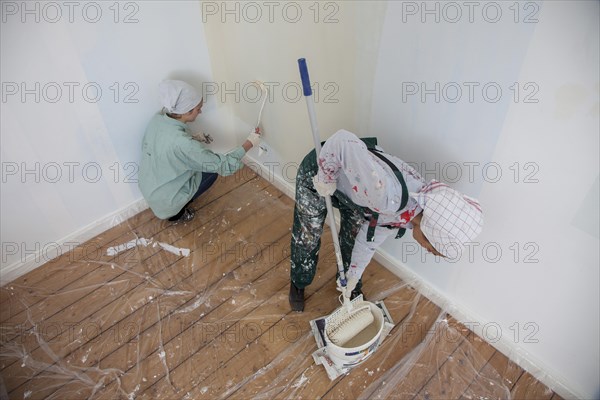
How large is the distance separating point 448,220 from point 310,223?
1.76 feet

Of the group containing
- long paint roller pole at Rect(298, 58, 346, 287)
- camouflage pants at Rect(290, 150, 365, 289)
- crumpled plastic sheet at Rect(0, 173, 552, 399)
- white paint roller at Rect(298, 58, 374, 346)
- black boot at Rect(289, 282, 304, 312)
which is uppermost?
long paint roller pole at Rect(298, 58, 346, 287)

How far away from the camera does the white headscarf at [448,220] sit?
3.96 ft

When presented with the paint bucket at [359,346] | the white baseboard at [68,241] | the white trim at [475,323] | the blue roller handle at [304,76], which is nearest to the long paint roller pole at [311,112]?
the blue roller handle at [304,76]

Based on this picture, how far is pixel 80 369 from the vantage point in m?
1.69

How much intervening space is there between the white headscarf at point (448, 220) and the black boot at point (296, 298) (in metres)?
0.73

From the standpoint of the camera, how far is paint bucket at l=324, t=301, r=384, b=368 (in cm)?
153

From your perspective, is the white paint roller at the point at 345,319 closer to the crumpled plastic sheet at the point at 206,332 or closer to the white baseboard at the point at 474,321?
the crumpled plastic sheet at the point at 206,332

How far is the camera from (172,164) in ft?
6.61

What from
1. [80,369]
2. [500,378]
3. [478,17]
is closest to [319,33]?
[478,17]

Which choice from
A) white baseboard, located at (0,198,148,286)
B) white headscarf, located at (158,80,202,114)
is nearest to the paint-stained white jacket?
white headscarf, located at (158,80,202,114)

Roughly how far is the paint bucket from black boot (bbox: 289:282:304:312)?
0.25 metres

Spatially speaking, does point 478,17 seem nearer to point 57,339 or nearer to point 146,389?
point 146,389

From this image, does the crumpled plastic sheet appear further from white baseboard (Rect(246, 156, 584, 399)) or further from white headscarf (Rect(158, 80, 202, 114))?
white headscarf (Rect(158, 80, 202, 114))

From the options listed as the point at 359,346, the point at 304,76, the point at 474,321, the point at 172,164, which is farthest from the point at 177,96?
the point at 474,321
